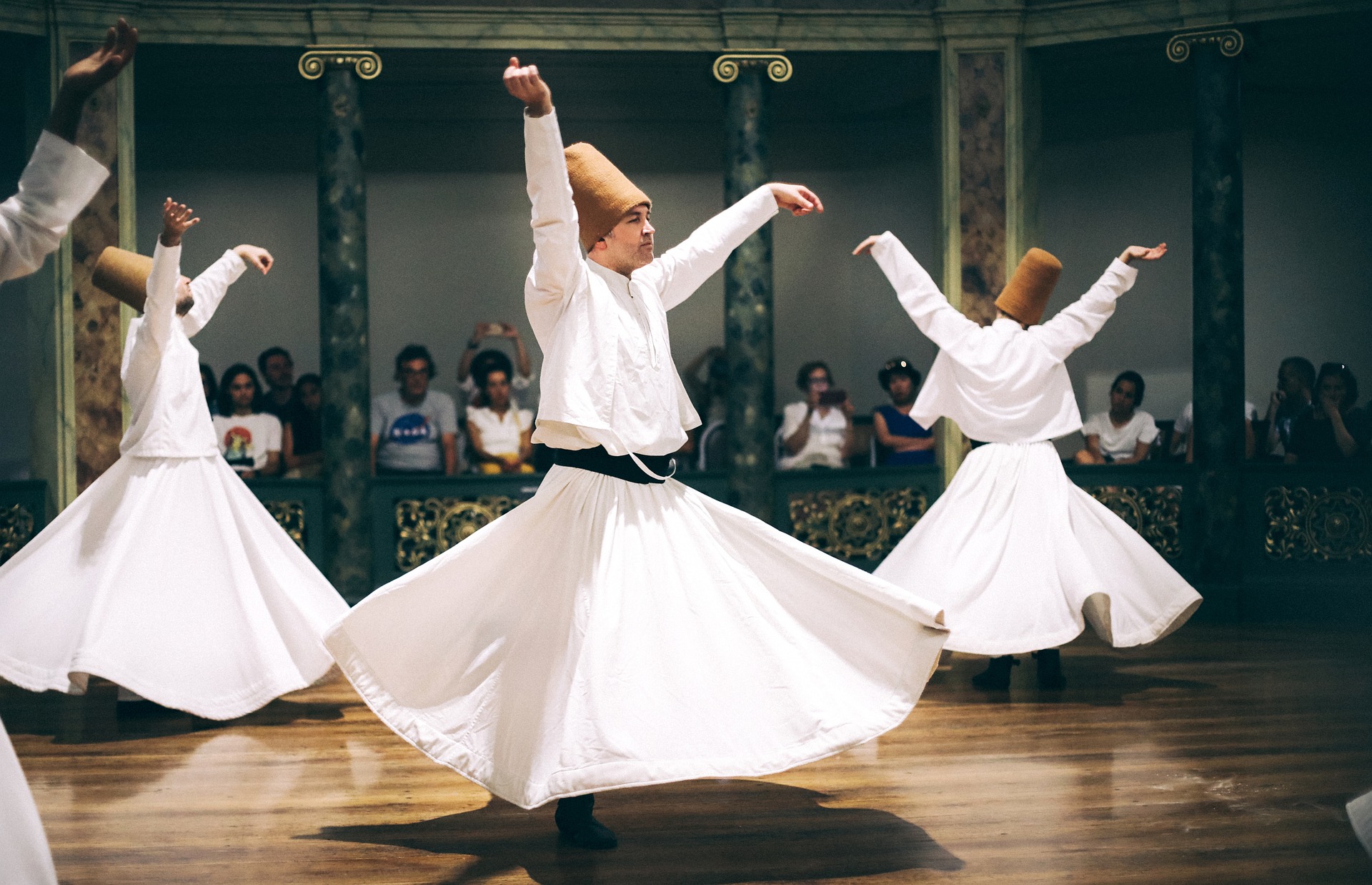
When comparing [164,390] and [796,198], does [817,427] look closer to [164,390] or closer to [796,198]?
[164,390]

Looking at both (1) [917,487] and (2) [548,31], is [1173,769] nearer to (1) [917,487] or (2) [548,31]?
(1) [917,487]

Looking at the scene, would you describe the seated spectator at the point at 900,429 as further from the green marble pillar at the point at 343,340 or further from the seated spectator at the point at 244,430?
the seated spectator at the point at 244,430

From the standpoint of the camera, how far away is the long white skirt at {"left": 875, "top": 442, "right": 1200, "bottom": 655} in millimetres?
4918

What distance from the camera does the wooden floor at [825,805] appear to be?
2.99 meters

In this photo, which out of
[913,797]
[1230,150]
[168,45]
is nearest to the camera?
[913,797]

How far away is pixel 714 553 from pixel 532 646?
484mm

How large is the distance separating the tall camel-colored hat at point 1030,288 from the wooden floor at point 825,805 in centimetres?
154

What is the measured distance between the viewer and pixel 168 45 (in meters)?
7.37

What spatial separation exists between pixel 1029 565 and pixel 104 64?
12.7 ft

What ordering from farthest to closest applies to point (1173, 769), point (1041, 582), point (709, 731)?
point (1041, 582) < point (1173, 769) < point (709, 731)

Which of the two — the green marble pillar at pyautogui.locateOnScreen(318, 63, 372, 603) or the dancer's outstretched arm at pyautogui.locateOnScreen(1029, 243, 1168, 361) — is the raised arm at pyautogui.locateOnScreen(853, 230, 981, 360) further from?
the green marble pillar at pyautogui.locateOnScreen(318, 63, 372, 603)

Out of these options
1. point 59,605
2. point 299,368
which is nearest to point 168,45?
point 299,368

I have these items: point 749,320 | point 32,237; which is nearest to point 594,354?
point 32,237

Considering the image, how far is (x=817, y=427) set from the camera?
26.0 ft
